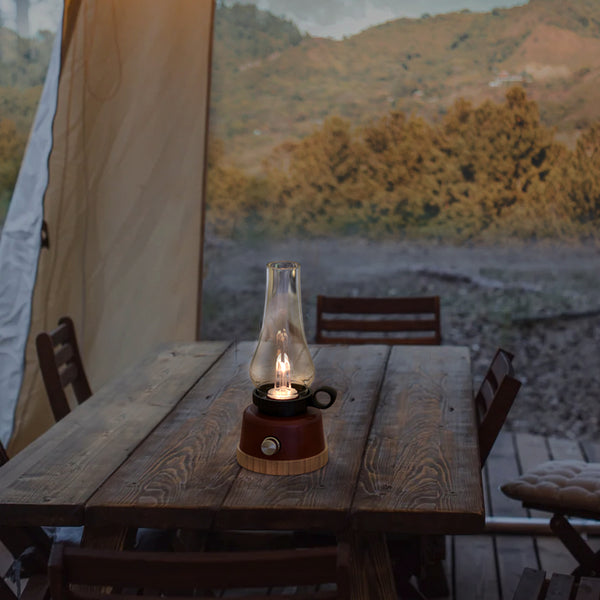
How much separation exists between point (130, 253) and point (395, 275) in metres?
1.61

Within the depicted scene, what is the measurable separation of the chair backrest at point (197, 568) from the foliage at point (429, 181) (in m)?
3.56

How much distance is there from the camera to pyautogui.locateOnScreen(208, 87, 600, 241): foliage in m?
4.39

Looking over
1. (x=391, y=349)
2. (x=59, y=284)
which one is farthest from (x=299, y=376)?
(x=59, y=284)

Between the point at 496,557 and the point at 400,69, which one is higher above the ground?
the point at 400,69

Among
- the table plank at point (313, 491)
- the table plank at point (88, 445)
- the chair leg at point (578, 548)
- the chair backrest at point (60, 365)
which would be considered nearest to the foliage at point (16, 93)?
the chair backrest at point (60, 365)

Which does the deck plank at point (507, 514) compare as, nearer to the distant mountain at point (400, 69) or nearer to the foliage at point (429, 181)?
the foliage at point (429, 181)

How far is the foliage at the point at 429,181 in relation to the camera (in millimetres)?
4387

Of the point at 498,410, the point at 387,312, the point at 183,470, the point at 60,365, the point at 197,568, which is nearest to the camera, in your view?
the point at 197,568

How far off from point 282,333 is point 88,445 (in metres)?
0.52

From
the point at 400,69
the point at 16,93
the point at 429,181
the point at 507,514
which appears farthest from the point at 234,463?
the point at 16,93

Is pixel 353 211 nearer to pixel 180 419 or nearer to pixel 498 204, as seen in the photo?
pixel 498 204

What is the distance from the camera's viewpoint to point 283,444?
173cm

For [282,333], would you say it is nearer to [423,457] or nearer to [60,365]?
[423,457]

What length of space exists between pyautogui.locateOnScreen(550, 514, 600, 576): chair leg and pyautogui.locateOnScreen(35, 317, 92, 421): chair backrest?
147 centimetres
